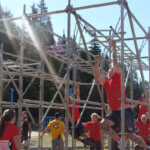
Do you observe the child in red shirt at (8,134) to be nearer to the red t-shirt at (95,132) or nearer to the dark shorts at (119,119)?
the dark shorts at (119,119)

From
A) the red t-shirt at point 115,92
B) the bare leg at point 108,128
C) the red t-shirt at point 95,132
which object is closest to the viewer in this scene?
the bare leg at point 108,128

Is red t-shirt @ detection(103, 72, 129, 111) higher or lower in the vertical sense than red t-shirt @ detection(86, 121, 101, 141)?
higher

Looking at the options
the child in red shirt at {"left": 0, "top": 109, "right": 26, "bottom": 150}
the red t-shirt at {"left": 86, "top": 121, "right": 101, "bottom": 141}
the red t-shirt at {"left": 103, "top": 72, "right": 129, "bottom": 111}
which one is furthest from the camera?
the red t-shirt at {"left": 86, "top": 121, "right": 101, "bottom": 141}

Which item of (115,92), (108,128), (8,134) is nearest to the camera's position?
(8,134)

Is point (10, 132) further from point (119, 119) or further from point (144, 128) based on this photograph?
point (144, 128)

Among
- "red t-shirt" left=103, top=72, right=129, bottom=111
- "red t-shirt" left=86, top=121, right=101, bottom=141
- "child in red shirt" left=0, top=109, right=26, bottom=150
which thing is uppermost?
"red t-shirt" left=103, top=72, right=129, bottom=111

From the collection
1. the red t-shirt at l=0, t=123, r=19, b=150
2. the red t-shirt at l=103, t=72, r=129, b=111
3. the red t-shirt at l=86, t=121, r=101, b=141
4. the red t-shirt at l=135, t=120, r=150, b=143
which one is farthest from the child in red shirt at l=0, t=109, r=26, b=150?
the red t-shirt at l=135, t=120, r=150, b=143

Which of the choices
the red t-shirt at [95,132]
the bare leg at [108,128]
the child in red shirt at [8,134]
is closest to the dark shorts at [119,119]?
the bare leg at [108,128]

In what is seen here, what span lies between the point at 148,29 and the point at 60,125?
155 inches

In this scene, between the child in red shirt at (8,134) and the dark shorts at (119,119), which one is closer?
the child in red shirt at (8,134)

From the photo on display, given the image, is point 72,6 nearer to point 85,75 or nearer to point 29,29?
point 29,29

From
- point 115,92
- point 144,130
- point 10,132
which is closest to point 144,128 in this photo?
point 144,130

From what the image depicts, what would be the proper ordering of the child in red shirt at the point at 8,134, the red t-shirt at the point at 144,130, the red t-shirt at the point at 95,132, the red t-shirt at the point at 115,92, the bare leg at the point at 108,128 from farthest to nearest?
1. the red t-shirt at the point at 95,132
2. the red t-shirt at the point at 144,130
3. the red t-shirt at the point at 115,92
4. the bare leg at the point at 108,128
5. the child in red shirt at the point at 8,134

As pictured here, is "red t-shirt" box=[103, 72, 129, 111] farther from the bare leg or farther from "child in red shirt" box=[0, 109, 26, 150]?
"child in red shirt" box=[0, 109, 26, 150]
